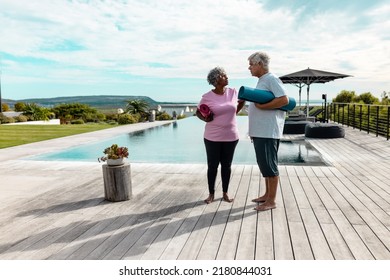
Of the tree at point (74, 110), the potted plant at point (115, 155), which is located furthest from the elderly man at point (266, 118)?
the tree at point (74, 110)

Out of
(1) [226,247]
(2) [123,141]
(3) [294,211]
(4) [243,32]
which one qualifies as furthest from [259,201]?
(2) [123,141]

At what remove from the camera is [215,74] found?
130 inches

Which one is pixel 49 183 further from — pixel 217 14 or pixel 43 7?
pixel 43 7

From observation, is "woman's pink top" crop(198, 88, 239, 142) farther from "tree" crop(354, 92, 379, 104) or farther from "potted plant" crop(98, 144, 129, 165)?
"tree" crop(354, 92, 379, 104)

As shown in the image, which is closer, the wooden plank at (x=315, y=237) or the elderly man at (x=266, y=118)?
the wooden plank at (x=315, y=237)

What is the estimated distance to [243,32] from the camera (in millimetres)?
9133

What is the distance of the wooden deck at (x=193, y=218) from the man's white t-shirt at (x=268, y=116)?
2.50 ft

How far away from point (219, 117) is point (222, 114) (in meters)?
0.04

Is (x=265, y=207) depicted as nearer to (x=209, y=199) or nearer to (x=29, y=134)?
(x=209, y=199)

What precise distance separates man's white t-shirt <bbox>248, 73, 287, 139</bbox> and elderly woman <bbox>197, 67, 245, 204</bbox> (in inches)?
10.6

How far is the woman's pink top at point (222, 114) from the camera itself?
3352mm

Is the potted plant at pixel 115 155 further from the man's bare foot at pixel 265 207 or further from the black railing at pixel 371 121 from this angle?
the black railing at pixel 371 121

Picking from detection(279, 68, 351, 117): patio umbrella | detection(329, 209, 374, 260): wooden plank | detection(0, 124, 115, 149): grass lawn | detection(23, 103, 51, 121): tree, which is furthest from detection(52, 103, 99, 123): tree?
detection(329, 209, 374, 260): wooden plank
